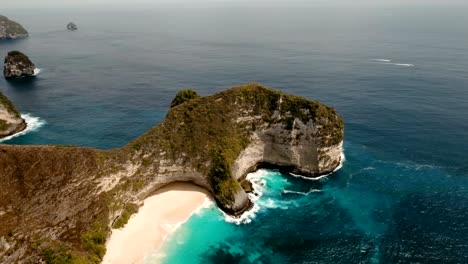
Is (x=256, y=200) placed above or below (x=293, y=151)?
below

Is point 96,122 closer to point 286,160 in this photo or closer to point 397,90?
point 286,160

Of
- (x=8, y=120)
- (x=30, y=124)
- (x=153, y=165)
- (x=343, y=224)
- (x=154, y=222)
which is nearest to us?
(x=343, y=224)

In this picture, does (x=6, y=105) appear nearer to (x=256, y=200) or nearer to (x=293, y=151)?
(x=256, y=200)

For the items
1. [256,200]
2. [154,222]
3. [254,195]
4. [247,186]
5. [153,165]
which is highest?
[153,165]

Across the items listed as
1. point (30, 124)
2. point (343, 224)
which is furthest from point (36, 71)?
point (343, 224)

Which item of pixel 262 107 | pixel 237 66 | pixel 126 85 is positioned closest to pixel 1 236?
pixel 262 107

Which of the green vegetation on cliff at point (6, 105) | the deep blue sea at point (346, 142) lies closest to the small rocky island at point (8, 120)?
the green vegetation on cliff at point (6, 105)
